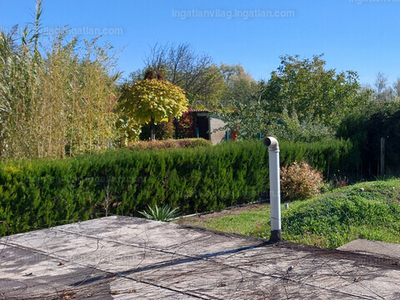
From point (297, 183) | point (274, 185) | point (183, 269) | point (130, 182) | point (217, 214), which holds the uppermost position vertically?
point (274, 185)

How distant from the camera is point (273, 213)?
20.6 ft

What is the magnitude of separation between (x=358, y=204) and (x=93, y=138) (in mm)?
5953

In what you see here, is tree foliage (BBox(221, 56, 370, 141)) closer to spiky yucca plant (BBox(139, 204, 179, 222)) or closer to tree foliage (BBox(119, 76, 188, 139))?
tree foliage (BBox(119, 76, 188, 139))

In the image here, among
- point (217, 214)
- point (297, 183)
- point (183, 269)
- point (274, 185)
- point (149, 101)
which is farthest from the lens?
point (149, 101)

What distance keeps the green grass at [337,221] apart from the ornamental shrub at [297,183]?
2282 mm

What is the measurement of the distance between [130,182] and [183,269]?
4155 millimetres

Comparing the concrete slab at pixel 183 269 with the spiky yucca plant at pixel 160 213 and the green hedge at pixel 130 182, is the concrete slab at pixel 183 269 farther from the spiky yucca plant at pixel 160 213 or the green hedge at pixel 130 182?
the spiky yucca plant at pixel 160 213

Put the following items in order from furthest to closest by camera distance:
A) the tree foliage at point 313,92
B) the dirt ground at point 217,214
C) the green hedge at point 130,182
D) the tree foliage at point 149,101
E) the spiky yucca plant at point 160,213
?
the tree foliage at point 313,92 < the tree foliage at point 149,101 < the dirt ground at point 217,214 < the spiky yucca plant at point 160,213 < the green hedge at point 130,182

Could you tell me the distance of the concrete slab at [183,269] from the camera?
4.55 meters

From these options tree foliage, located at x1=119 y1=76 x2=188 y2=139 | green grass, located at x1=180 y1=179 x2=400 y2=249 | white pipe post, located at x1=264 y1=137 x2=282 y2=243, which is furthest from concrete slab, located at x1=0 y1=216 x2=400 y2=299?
tree foliage, located at x1=119 y1=76 x2=188 y2=139

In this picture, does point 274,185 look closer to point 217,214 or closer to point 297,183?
point 217,214

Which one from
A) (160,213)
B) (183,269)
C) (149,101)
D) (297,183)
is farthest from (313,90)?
(183,269)

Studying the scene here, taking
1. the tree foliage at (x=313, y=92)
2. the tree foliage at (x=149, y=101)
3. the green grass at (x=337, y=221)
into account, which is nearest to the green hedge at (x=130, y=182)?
the green grass at (x=337, y=221)

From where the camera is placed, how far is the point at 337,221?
25.0ft
